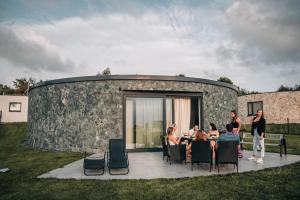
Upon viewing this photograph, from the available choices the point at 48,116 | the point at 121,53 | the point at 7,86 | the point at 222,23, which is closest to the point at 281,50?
the point at 222,23

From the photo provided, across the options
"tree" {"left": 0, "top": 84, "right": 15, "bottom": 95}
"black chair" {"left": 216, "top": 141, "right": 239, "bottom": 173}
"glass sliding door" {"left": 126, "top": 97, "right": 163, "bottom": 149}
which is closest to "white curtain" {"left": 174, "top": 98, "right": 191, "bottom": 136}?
"glass sliding door" {"left": 126, "top": 97, "right": 163, "bottom": 149}

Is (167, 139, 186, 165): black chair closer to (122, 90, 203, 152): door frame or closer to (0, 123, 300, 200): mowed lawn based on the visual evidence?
(0, 123, 300, 200): mowed lawn

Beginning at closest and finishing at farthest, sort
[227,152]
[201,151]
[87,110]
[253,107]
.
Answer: [227,152] → [201,151] → [87,110] → [253,107]

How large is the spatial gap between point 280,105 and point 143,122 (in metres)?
18.4

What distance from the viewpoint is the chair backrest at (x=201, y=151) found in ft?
22.5

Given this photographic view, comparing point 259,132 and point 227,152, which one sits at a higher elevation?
point 259,132

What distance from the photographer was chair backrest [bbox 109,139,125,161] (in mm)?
7232

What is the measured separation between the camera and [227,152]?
6785 mm

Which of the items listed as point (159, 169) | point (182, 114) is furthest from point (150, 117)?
point (159, 169)

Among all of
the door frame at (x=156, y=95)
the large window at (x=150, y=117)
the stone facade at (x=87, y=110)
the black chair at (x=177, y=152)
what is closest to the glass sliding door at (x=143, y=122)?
the large window at (x=150, y=117)

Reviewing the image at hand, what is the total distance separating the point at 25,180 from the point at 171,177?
11.8 ft

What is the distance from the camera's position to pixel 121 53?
18.2 meters

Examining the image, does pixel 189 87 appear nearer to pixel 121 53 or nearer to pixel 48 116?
pixel 48 116

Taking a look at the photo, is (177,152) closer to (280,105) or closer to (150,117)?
(150,117)
